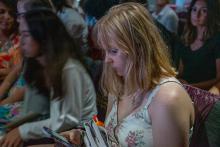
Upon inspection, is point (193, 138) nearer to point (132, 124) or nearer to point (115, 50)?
point (132, 124)

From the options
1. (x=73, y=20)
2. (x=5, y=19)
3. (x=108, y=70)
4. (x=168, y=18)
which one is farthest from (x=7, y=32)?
(x=108, y=70)

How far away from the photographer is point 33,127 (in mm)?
2203

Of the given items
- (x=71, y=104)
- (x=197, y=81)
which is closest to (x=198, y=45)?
(x=197, y=81)

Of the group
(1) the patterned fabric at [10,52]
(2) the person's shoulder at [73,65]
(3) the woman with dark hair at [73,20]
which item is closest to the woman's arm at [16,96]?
(1) the patterned fabric at [10,52]

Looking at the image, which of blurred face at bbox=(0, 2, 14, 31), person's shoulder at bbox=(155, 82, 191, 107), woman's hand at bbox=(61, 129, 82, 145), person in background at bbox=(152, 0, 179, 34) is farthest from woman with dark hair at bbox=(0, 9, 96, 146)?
Answer: person in background at bbox=(152, 0, 179, 34)

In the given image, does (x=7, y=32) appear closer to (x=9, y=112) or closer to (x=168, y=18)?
(x=9, y=112)

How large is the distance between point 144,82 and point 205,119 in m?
0.41

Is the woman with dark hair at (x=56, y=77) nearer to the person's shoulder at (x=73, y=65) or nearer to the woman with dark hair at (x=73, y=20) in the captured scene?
the person's shoulder at (x=73, y=65)

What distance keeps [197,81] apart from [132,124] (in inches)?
72.4

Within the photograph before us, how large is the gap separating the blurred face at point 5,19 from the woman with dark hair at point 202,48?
50.6 inches

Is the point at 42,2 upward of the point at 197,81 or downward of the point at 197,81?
upward

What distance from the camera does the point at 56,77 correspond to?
7.01 ft

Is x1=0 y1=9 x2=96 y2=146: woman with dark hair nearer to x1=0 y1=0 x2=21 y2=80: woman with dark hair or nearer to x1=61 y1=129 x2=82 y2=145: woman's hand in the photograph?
x1=61 y1=129 x2=82 y2=145: woman's hand

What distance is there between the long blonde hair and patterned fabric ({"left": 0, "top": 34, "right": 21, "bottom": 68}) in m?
1.73
